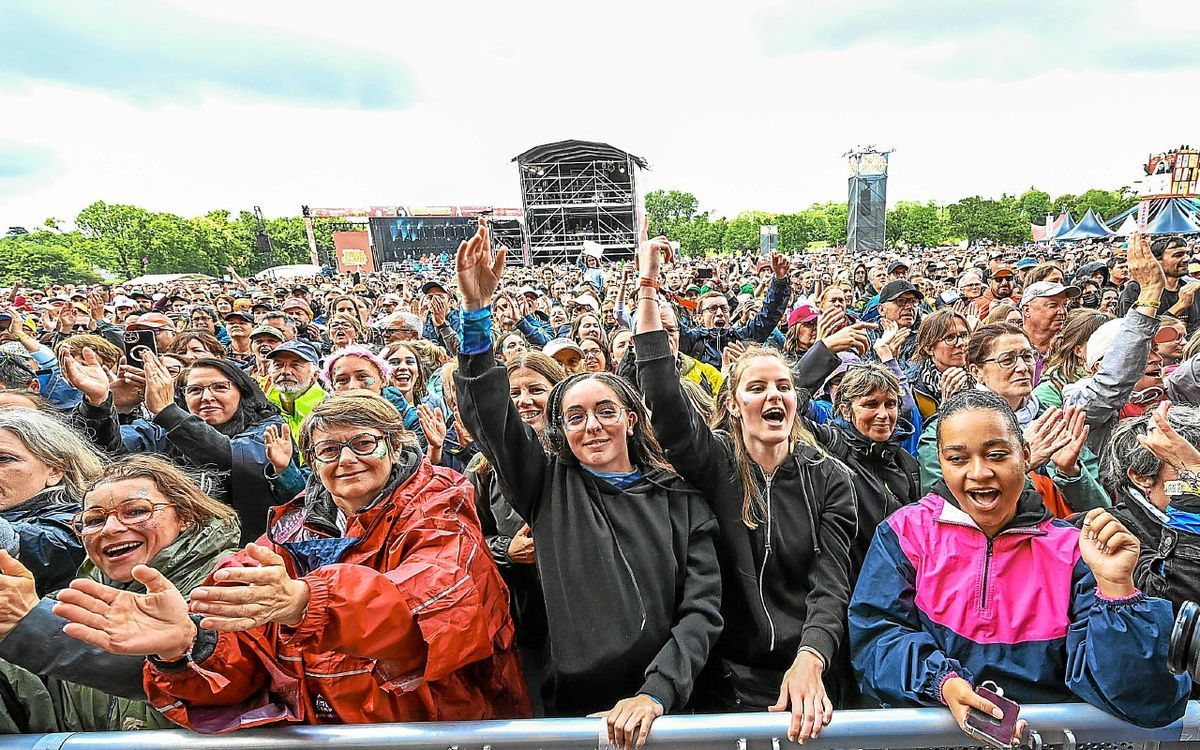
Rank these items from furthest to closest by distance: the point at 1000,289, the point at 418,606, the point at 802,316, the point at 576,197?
the point at 576,197 < the point at 1000,289 < the point at 802,316 < the point at 418,606

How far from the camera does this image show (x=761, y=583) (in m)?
2.26

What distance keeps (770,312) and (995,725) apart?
4863mm

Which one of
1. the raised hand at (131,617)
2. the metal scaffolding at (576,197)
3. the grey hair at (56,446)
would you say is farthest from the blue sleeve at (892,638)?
the metal scaffolding at (576,197)

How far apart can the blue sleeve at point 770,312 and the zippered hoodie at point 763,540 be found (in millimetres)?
3824

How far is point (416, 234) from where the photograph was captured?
66375 millimetres

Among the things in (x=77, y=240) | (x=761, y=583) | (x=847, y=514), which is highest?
(x=77, y=240)

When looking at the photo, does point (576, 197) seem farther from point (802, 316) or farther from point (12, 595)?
point (12, 595)

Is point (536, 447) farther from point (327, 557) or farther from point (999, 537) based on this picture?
point (999, 537)

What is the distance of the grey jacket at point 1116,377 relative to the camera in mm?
2943

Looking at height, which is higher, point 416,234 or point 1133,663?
point 416,234

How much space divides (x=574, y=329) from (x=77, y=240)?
85410mm

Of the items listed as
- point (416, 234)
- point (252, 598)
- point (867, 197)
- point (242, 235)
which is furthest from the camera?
point (242, 235)

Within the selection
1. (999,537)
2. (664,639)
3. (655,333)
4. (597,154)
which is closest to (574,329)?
(655,333)

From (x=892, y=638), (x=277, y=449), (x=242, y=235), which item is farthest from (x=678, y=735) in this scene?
(x=242, y=235)
